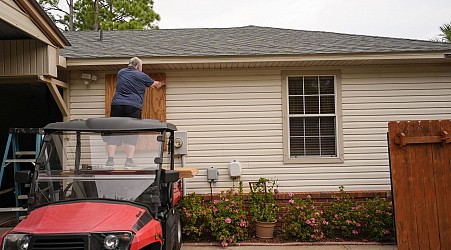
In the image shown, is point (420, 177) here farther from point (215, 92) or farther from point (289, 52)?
point (215, 92)

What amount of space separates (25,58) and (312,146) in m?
4.91

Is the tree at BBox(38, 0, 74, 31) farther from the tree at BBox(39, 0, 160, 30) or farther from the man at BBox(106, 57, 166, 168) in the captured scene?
the man at BBox(106, 57, 166, 168)

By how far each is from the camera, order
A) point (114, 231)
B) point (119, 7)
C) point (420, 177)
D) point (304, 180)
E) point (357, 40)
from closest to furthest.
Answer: point (114, 231) → point (420, 177) → point (304, 180) → point (357, 40) → point (119, 7)

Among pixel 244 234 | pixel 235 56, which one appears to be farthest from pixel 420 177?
pixel 235 56

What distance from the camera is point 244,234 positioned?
5.60 metres

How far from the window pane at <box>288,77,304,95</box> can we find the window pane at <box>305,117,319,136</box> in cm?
53

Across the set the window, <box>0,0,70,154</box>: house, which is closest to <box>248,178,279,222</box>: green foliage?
the window

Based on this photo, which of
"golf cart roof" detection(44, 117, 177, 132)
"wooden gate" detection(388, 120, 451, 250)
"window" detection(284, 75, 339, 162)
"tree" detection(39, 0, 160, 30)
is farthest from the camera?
"tree" detection(39, 0, 160, 30)

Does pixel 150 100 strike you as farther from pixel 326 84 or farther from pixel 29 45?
pixel 326 84

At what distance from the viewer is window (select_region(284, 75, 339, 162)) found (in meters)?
6.56

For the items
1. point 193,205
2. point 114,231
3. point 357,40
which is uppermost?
point 357,40

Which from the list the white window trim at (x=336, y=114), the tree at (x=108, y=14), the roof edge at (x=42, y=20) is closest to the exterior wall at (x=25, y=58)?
the roof edge at (x=42, y=20)

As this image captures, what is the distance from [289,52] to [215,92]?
148 cm

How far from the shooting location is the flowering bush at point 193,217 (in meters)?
5.50
